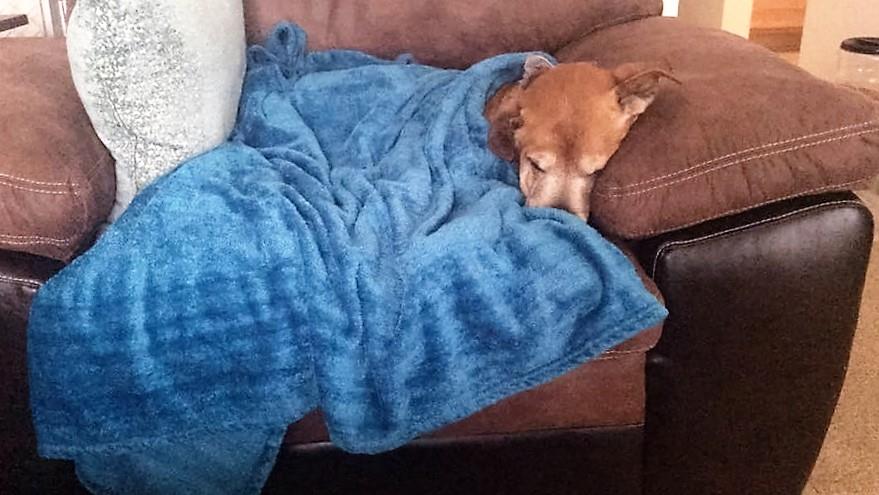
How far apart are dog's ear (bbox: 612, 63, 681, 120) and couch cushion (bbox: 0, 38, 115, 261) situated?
852mm

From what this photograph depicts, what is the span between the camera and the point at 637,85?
4.38 feet

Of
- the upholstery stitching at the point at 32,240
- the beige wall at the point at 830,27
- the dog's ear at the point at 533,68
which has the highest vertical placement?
the dog's ear at the point at 533,68

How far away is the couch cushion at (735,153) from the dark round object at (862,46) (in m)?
1.85

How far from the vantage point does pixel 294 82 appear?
5.27 feet

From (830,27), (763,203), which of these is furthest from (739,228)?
(830,27)

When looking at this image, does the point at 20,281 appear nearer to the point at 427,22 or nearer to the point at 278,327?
the point at 278,327

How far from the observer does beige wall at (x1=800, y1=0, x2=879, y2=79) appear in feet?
10.5

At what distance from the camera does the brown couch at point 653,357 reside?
44.6 inches

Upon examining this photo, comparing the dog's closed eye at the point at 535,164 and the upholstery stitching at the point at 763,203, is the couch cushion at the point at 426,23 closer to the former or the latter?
the dog's closed eye at the point at 535,164

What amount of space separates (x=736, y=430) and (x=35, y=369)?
1.03 m

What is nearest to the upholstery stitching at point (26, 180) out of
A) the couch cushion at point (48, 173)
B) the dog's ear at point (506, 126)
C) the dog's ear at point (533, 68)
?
the couch cushion at point (48, 173)

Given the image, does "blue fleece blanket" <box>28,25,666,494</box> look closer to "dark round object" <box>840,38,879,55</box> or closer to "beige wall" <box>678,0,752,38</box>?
"dark round object" <box>840,38,879,55</box>

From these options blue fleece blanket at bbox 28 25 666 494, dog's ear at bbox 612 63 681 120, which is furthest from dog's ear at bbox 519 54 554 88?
blue fleece blanket at bbox 28 25 666 494

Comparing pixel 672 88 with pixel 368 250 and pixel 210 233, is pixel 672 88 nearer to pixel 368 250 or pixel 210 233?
pixel 368 250
